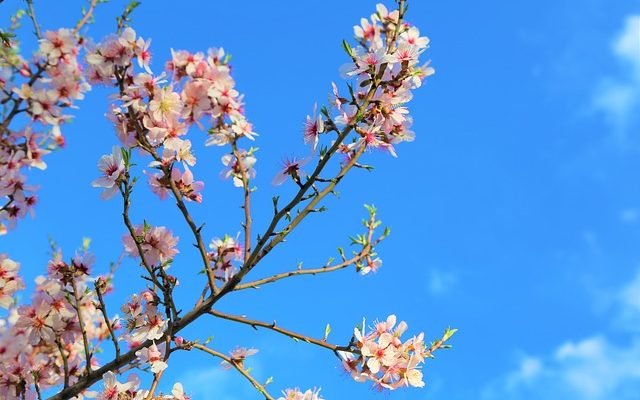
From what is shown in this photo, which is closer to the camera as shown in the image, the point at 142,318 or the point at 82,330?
the point at 82,330

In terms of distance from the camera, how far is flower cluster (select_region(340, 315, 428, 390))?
12.3ft

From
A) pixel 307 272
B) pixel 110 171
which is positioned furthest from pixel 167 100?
pixel 307 272

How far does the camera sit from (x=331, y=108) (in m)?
3.80

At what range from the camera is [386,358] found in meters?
3.74

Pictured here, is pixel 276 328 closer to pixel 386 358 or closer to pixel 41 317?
pixel 386 358

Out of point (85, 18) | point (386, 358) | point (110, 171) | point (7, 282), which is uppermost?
point (85, 18)

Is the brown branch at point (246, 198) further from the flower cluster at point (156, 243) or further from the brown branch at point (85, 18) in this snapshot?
the brown branch at point (85, 18)

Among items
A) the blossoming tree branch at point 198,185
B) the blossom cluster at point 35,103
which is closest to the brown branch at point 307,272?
the blossoming tree branch at point 198,185

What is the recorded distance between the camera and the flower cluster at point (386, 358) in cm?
374

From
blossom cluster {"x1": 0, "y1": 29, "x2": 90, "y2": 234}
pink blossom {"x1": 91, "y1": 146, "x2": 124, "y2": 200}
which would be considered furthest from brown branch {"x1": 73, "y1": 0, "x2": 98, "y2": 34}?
pink blossom {"x1": 91, "y1": 146, "x2": 124, "y2": 200}

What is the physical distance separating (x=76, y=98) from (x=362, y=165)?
2647 mm

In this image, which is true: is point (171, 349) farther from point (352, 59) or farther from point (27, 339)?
point (352, 59)

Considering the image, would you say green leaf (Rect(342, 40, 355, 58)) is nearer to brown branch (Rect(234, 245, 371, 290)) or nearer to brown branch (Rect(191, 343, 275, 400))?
brown branch (Rect(234, 245, 371, 290))

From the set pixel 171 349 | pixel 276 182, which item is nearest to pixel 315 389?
pixel 171 349
